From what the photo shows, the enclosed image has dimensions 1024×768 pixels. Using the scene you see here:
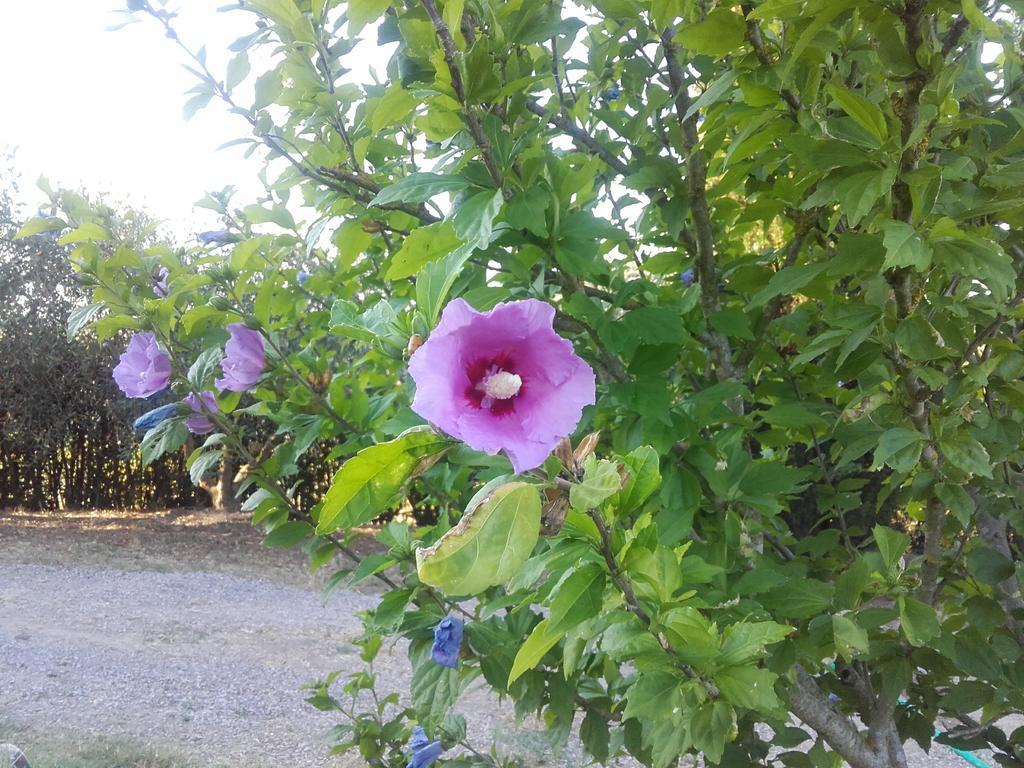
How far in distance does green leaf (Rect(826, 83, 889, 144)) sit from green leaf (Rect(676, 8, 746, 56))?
0.14 meters

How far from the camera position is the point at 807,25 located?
1042 mm

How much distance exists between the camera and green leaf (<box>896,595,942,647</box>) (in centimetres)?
133

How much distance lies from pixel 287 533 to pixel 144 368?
51 centimetres

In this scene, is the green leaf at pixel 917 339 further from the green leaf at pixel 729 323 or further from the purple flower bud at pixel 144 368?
the purple flower bud at pixel 144 368

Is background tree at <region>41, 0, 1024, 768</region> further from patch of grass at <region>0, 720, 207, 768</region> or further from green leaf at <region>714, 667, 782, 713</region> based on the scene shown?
patch of grass at <region>0, 720, 207, 768</region>

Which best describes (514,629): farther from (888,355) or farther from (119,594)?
(119,594)

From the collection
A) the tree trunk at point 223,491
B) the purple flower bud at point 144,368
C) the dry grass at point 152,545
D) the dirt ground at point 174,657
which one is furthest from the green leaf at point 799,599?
the tree trunk at point 223,491

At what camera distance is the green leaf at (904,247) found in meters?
0.99

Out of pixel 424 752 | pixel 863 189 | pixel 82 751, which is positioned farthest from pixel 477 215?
pixel 82 751

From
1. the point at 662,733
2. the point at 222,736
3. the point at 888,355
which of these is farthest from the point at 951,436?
the point at 222,736

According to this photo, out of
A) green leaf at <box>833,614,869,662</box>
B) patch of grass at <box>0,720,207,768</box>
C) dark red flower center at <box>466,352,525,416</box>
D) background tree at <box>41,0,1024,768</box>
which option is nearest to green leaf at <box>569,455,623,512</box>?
background tree at <box>41,0,1024,768</box>

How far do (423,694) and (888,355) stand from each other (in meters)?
1.05

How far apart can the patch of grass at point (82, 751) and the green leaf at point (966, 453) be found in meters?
3.61

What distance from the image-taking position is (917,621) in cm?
135
